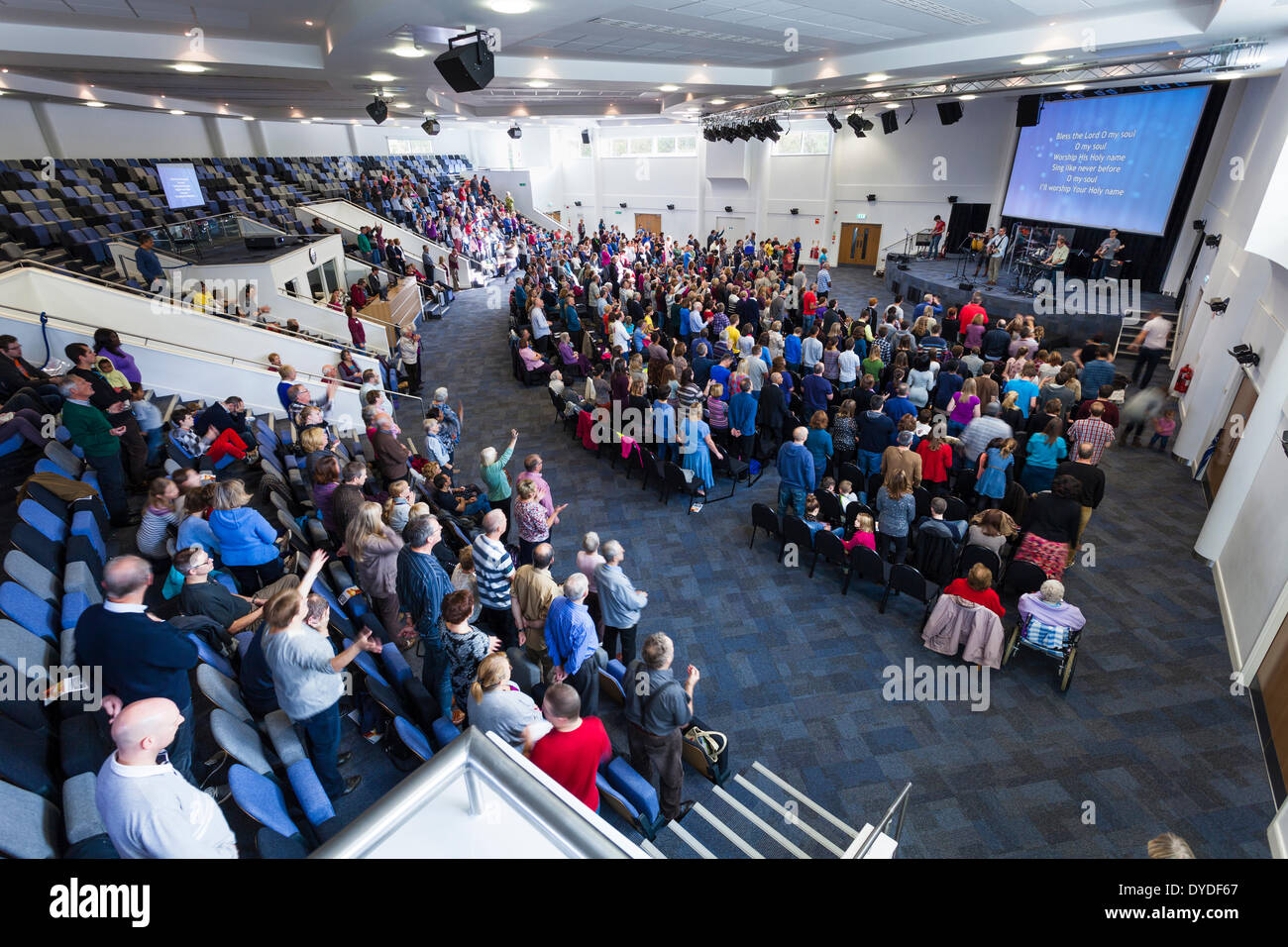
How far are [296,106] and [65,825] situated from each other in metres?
17.7

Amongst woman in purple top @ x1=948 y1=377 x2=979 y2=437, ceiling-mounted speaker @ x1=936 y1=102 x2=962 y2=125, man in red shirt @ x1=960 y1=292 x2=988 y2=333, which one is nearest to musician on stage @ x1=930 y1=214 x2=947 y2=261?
ceiling-mounted speaker @ x1=936 y1=102 x2=962 y2=125

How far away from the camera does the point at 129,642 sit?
8.95 feet

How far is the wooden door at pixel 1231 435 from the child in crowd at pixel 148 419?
11.1 meters

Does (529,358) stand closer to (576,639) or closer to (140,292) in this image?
(140,292)

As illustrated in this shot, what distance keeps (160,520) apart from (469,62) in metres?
4.74

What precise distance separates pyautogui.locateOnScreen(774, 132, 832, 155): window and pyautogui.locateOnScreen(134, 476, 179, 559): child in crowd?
21950 millimetres

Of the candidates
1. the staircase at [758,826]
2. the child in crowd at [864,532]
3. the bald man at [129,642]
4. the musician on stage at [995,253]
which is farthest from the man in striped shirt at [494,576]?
the musician on stage at [995,253]

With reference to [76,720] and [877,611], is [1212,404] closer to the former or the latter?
[877,611]

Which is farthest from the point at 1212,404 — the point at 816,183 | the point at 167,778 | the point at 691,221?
the point at 691,221

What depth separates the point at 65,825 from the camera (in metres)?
2.55

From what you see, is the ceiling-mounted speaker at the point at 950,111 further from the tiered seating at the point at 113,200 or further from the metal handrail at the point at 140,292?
the tiered seating at the point at 113,200

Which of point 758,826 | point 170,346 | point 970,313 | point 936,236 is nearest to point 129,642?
point 758,826

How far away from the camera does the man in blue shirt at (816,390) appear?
750 centimetres

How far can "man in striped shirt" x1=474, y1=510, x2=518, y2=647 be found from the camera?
418 centimetres
